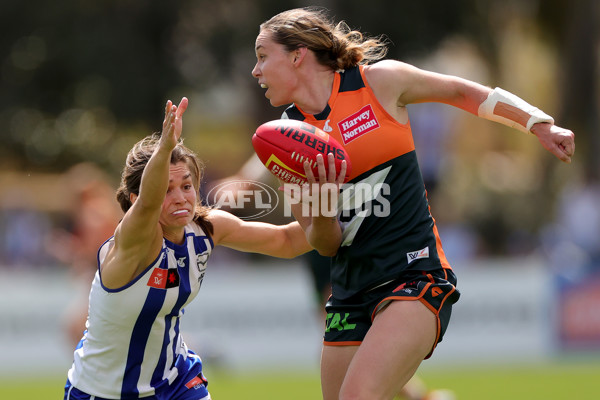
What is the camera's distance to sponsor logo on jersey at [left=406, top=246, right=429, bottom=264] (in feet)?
13.1

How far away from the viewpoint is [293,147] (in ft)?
12.6

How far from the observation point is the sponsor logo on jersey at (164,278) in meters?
3.88

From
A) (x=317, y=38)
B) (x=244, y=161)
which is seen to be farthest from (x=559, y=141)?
(x=244, y=161)

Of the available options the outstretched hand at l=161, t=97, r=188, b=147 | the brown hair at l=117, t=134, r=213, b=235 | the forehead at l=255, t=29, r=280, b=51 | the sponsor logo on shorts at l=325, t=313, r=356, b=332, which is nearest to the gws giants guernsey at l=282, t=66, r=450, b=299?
the sponsor logo on shorts at l=325, t=313, r=356, b=332

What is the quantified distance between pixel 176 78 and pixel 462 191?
19.7 feet

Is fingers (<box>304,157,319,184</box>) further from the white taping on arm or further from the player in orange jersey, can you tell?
the white taping on arm

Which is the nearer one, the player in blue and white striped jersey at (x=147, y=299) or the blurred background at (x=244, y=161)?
the player in blue and white striped jersey at (x=147, y=299)

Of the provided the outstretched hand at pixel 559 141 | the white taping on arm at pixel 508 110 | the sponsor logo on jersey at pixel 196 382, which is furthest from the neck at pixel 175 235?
the outstretched hand at pixel 559 141

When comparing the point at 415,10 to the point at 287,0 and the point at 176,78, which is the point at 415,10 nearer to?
the point at 287,0

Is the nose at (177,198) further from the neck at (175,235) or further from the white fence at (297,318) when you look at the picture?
the white fence at (297,318)

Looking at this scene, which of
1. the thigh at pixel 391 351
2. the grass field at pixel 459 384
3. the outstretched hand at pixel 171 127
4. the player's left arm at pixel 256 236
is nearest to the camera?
the outstretched hand at pixel 171 127

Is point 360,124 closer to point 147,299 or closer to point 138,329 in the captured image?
point 147,299

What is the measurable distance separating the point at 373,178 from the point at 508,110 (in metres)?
0.65

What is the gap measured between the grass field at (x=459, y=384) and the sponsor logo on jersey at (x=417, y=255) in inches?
172
